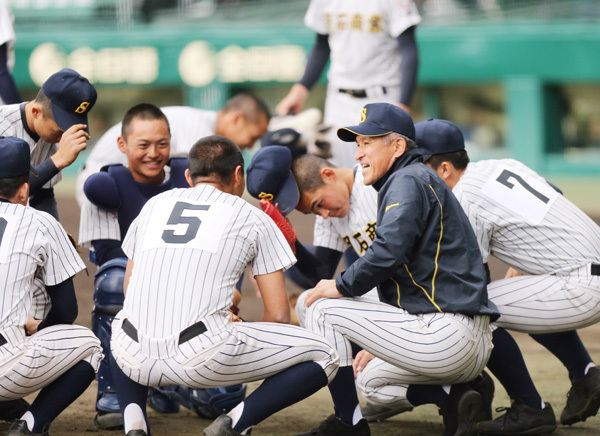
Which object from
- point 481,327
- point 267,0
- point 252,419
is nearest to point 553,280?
point 481,327

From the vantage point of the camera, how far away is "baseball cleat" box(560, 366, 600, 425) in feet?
13.3

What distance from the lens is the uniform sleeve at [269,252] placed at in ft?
11.9

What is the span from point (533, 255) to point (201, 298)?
1.49m

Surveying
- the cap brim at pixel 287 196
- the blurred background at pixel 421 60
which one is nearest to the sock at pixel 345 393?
the cap brim at pixel 287 196

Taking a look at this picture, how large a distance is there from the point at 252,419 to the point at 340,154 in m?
3.30

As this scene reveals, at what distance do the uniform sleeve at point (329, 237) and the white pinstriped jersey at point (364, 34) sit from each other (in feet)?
7.12

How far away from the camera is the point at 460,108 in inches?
611

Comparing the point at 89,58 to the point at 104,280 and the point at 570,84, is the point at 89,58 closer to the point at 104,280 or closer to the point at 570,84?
the point at 570,84

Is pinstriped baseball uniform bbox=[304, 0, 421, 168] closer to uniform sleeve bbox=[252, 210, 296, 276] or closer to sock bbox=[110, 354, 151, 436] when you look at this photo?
uniform sleeve bbox=[252, 210, 296, 276]

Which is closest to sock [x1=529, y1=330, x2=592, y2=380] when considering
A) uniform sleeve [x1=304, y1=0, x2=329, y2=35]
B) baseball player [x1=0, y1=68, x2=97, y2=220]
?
baseball player [x1=0, y1=68, x2=97, y2=220]

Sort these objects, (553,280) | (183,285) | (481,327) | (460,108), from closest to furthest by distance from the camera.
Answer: (183,285)
(481,327)
(553,280)
(460,108)

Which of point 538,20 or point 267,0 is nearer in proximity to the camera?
point 538,20

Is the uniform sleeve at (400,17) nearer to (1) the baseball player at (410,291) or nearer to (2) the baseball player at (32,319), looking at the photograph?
(1) the baseball player at (410,291)

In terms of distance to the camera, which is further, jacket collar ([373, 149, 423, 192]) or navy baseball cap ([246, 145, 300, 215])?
navy baseball cap ([246, 145, 300, 215])
